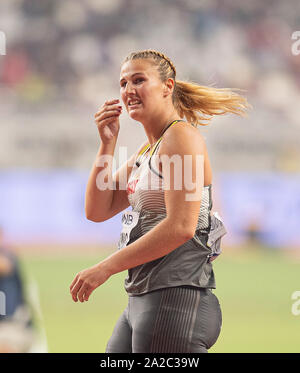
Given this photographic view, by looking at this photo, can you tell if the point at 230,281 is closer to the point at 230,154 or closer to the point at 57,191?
the point at 230,154

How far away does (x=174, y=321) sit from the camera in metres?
1.02

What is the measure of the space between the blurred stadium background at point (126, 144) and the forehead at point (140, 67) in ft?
6.17

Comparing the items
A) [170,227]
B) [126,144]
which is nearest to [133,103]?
[170,227]

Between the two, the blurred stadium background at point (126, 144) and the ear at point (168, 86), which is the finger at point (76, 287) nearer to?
the ear at point (168, 86)

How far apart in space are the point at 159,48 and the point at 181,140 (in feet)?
11.9

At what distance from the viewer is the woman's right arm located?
121 cm

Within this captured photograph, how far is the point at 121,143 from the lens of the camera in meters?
3.68

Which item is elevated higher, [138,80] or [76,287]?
[138,80]

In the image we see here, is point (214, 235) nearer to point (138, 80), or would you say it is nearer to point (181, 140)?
point (181, 140)

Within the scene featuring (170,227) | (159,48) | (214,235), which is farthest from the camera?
(159,48)

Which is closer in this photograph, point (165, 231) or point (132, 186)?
point (165, 231)

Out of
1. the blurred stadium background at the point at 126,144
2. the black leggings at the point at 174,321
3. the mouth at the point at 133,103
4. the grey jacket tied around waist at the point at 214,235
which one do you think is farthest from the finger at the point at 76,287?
the blurred stadium background at the point at 126,144

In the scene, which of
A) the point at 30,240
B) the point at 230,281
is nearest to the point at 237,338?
the point at 230,281

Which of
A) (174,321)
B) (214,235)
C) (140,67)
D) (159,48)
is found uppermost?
(159,48)
